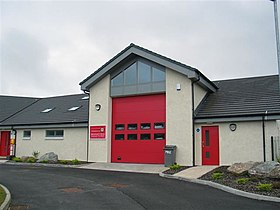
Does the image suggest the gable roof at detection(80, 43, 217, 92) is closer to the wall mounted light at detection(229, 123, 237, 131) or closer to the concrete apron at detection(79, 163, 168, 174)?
the wall mounted light at detection(229, 123, 237, 131)

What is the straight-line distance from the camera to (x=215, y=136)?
17.8m

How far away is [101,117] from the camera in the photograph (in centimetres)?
2136

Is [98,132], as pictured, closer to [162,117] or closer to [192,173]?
[162,117]

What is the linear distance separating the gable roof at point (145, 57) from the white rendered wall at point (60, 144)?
11.0ft

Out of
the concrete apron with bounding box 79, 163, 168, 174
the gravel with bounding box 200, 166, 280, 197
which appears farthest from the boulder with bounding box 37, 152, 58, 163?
the gravel with bounding box 200, 166, 280, 197

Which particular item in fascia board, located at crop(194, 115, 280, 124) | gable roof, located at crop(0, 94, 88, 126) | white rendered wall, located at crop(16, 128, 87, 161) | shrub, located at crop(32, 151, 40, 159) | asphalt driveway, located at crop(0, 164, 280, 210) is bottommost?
asphalt driveway, located at crop(0, 164, 280, 210)

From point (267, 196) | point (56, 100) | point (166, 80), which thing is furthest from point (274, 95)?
point (56, 100)

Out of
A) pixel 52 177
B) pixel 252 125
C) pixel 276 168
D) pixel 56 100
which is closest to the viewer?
pixel 276 168

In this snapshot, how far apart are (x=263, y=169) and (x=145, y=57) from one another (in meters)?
9.87

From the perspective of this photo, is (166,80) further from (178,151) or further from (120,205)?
(120,205)

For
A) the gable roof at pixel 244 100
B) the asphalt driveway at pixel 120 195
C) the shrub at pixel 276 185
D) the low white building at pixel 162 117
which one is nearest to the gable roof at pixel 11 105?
the low white building at pixel 162 117

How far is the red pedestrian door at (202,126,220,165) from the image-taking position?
17.7 metres

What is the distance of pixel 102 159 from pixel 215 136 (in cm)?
728

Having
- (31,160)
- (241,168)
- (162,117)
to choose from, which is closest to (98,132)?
(162,117)
